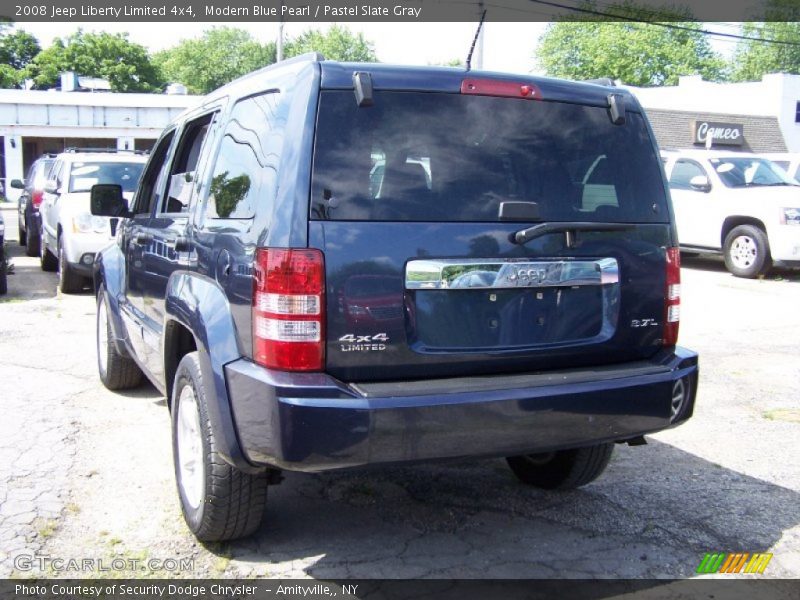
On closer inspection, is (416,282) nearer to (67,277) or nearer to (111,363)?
(111,363)

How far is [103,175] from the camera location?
11.6m

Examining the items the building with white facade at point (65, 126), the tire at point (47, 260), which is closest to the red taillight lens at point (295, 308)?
the tire at point (47, 260)

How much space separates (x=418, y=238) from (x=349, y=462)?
0.87 m

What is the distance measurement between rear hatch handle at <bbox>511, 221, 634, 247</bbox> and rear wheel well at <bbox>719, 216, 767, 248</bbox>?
10.5 m

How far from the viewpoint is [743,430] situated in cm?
576

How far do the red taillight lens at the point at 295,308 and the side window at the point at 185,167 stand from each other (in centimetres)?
133

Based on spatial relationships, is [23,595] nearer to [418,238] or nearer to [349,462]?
[349,462]

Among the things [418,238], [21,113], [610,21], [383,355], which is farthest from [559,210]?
[610,21]

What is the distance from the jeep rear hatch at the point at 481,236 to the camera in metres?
3.17

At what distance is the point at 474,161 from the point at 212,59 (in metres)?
97.0

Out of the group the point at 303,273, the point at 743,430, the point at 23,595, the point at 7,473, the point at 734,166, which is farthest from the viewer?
the point at 734,166

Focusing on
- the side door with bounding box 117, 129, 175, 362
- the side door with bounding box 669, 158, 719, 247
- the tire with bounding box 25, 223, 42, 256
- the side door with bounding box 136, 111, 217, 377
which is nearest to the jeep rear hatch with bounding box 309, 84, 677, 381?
the side door with bounding box 136, 111, 217, 377

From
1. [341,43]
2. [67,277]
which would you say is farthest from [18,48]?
[67,277]

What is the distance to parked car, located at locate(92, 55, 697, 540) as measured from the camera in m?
3.12
